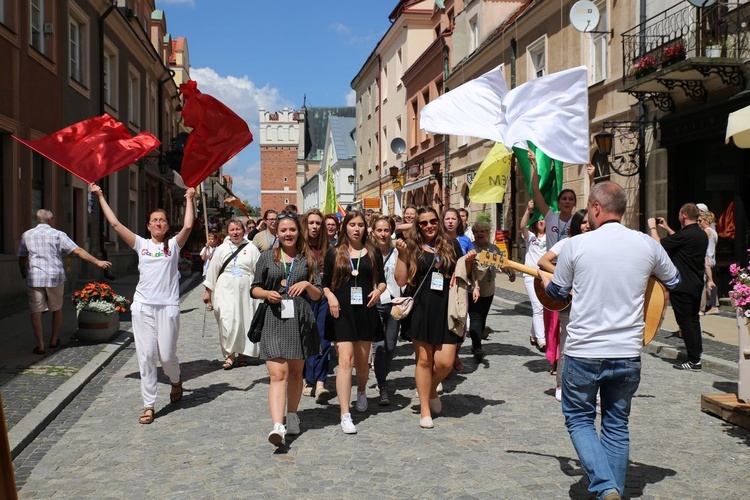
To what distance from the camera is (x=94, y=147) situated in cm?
760

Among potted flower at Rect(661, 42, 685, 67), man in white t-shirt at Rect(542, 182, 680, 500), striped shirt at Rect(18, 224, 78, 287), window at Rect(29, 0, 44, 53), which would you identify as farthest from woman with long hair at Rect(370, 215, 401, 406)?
window at Rect(29, 0, 44, 53)

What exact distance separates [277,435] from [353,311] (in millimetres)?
1389

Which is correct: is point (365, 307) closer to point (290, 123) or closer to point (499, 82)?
point (499, 82)

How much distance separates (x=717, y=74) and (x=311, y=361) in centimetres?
961

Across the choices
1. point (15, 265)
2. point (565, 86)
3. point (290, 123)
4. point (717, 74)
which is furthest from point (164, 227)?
point (290, 123)

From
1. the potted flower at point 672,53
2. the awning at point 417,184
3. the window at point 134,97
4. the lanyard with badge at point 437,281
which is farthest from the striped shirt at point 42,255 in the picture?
the awning at point 417,184

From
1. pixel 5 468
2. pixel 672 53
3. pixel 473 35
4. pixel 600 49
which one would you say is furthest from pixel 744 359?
pixel 473 35

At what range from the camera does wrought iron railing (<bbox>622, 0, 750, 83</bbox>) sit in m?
12.5

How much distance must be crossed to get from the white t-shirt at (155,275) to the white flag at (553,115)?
12.2 feet

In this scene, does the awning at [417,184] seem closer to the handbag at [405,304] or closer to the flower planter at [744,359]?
the handbag at [405,304]

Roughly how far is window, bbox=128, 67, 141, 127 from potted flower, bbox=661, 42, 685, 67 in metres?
17.9

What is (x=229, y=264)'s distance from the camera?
28.2 ft

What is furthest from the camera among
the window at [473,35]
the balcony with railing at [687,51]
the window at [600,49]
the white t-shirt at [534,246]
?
the window at [473,35]

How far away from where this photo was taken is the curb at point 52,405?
18.1 feet
